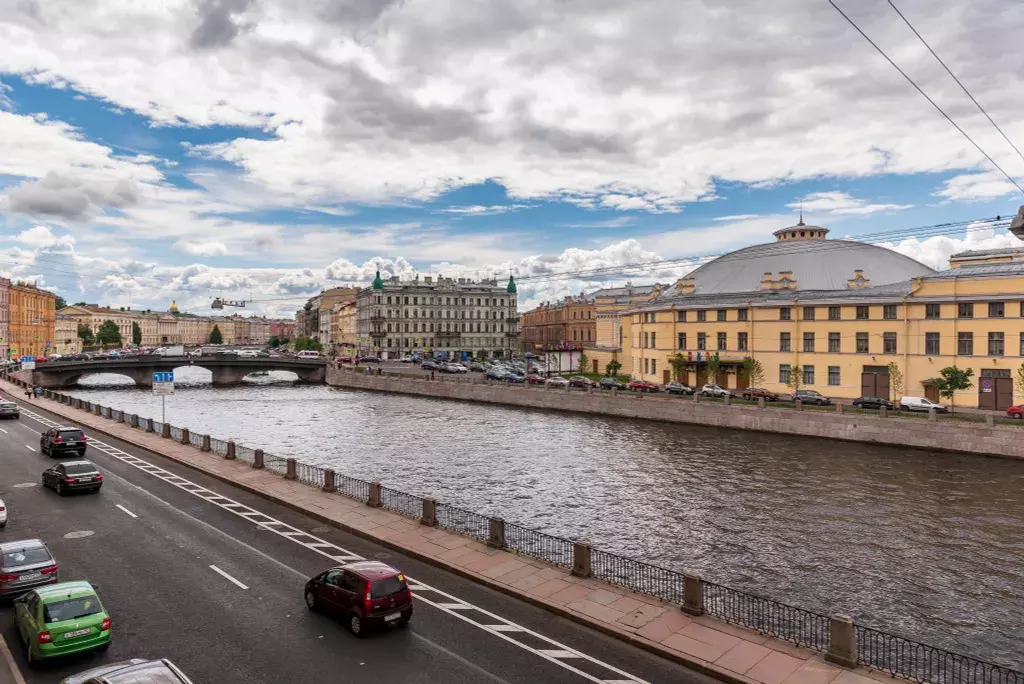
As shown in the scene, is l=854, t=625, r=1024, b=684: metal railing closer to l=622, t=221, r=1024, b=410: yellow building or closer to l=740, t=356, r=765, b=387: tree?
l=622, t=221, r=1024, b=410: yellow building

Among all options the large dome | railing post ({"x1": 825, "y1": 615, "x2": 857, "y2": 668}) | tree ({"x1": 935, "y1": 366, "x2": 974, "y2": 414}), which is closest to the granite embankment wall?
tree ({"x1": 935, "y1": 366, "x2": 974, "y2": 414})

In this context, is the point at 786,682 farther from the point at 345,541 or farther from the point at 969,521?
the point at 969,521

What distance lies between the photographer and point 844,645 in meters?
13.3

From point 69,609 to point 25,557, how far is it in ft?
15.7

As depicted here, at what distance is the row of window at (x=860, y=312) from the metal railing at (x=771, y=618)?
47.7 meters

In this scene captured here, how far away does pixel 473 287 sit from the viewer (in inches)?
6344

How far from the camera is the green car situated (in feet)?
42.4

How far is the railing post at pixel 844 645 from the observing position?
1329 centimetres

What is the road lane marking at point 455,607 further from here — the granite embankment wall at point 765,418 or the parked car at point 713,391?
the parked car at point 713,391

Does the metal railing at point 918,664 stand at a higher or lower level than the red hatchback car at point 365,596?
lower

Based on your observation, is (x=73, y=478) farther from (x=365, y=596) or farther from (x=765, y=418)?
(x=765, y=418)

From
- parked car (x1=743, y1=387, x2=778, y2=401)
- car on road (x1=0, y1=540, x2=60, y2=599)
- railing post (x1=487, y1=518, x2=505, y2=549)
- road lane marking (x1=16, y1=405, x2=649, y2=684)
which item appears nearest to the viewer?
road lane marking (x1=16, y1=405, x2=649, y2=684)

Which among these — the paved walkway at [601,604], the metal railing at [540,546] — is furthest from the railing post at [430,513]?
the metal railing at [540,546]

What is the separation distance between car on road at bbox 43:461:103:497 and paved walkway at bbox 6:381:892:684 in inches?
321
